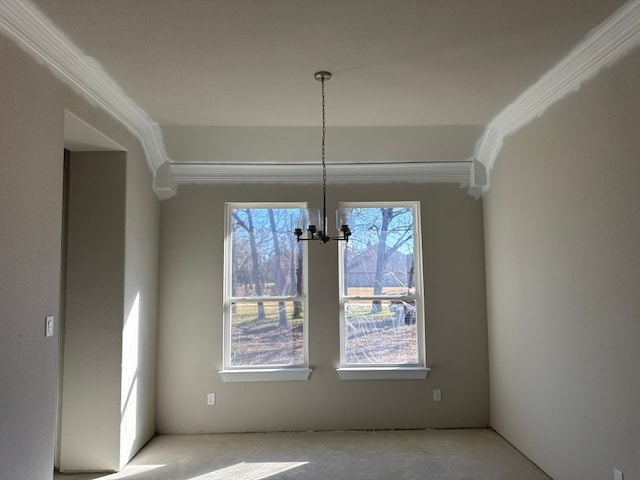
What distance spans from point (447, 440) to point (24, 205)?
11.7 feet

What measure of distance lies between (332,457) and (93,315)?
2101 millimetres

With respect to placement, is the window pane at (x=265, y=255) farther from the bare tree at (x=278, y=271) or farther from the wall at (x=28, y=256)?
the wall at (x=28, y=256)

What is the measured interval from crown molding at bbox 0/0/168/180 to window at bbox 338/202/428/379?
6.50ft

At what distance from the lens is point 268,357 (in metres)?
4.29

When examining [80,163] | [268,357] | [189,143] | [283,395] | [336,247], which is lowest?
[283,395]

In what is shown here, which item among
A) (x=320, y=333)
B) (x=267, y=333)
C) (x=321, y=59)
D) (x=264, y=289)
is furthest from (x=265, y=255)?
(x=321, y=59)

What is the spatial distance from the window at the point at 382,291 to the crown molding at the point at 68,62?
198 cm

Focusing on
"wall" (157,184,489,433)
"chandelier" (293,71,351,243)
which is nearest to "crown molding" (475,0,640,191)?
"wall" (157,184,489,433)

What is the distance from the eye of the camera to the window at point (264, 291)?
169 inches

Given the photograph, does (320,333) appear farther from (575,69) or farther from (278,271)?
(575,69)

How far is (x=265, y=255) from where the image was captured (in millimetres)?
4379

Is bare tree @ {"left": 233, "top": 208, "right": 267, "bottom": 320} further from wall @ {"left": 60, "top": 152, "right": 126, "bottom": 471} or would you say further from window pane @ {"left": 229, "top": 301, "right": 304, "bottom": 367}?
wall @ {"left": 60, "top": 152, "right": 126, "bottom": 471}

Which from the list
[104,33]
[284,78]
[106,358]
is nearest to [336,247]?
[284,78]

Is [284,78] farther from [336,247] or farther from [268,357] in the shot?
[268,357]
